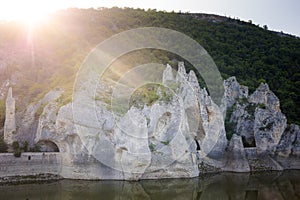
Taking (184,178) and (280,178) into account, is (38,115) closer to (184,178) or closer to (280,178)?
(184,178)

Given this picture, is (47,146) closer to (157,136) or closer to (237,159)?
(157,136)

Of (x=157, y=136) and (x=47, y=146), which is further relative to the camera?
(x=157, y=136)

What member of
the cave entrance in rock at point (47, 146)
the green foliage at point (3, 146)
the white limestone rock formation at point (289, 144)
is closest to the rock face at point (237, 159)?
the white limestone rock formation at point (289, 144)

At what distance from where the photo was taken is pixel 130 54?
46.9 m

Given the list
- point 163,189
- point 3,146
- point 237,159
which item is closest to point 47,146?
point 3,146

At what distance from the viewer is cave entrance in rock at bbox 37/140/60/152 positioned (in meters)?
27.6

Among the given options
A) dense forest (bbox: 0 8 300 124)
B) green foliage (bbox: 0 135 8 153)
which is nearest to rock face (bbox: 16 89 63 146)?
dense forest (bbox: 0 8 300 124)

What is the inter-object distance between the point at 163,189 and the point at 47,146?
32.0 ft

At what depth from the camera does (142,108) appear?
28.5m

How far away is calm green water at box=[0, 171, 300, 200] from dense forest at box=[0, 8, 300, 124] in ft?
28.5

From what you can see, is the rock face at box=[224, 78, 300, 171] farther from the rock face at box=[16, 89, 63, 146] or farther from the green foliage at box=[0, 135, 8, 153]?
the green foliage at box=[0, 135, 8, 153]

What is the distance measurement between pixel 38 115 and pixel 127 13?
38.1 metres

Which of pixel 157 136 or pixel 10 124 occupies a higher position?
pixel 10 124

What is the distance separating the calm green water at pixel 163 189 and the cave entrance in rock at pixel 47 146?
356cm
